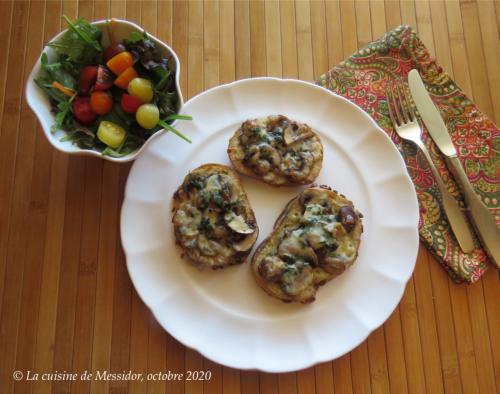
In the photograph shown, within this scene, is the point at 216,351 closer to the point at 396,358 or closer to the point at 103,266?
the point at 103,266

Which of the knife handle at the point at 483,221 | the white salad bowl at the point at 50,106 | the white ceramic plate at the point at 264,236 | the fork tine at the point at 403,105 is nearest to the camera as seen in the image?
the white salad bowl at the point at 50,106

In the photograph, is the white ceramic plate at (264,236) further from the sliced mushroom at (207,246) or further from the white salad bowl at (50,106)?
the white salad bowl at (50,106)

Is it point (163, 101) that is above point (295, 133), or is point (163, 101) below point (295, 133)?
above

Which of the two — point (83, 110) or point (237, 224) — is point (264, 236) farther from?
point (83, 110)

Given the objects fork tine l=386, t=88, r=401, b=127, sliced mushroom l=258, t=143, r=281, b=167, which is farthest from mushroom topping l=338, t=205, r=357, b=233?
fork tine l=386, t=88, r=401, b=127

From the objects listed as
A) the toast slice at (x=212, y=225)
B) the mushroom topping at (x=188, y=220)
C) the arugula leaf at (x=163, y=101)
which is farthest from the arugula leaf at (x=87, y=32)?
the mushroom topping at (x=188, y=220)

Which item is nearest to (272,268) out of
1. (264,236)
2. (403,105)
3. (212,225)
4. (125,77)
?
(264,236)

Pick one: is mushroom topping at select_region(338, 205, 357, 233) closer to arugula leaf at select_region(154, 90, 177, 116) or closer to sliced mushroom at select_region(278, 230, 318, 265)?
sliced mushroom at select_region(278, 230, 318, 265)
